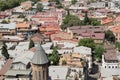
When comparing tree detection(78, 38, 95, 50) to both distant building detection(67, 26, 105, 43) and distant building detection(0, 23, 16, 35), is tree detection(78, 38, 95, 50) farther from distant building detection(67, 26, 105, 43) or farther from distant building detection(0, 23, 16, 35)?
distant building detection(0, 23, 16, 35)

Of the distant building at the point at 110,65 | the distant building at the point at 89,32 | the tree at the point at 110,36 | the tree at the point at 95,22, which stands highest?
the tree at the point at 95,22

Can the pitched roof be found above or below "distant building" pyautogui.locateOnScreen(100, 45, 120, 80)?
above

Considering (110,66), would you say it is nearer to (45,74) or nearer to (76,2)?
(45,74)

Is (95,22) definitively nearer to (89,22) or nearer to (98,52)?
(89,22)

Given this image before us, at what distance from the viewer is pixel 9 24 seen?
162ft

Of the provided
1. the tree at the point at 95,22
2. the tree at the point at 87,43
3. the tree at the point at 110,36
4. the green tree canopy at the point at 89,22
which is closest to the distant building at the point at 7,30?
the green tree canopy at the point at 89,22

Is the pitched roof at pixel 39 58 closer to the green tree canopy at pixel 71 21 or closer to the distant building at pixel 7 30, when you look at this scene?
the distant building at pixel 7 30

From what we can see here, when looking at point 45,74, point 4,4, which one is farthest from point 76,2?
point 45,74

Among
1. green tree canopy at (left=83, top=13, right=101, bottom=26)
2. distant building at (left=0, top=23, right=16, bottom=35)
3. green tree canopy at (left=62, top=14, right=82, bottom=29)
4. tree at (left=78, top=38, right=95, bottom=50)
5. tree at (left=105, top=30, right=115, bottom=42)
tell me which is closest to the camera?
tree at (left=78, top=38, right=95, bottom=50)

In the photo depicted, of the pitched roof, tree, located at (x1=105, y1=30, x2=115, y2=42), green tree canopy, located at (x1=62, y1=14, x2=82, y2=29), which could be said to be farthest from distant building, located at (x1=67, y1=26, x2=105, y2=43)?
the pitched roof

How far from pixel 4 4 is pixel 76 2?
16.9 m

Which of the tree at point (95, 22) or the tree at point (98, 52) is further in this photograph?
the tree at point (95, 22)

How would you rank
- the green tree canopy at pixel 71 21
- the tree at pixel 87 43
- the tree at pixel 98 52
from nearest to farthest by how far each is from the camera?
the tree at pixel 98 52 < the tree at pixel 87 43 < the green tree canopy at pixel 71 21

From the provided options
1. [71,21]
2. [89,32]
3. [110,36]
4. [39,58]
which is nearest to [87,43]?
[89,32]
